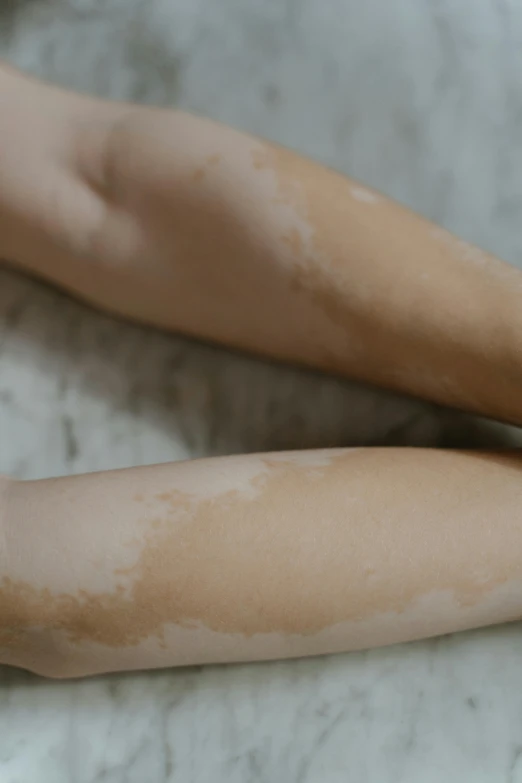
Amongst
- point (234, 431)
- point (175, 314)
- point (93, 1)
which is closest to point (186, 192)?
point (175, 314)

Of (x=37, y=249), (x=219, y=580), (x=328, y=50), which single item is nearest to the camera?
(x=219, y=580)

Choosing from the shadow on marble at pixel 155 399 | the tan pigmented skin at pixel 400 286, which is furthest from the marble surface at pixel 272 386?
the tan pigmented skin at pixel 400 286

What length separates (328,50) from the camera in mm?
781

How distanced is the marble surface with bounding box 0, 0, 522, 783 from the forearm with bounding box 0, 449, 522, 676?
0.09m

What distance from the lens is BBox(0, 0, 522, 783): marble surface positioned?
Result: 64 centimetres

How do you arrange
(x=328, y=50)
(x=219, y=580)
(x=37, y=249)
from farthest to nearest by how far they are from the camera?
(x=328, y=50)
(x=37, y=249)
(x=219, y=580)

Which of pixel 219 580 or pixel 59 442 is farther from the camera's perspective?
pixel 59 442

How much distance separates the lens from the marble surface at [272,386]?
0.64 m

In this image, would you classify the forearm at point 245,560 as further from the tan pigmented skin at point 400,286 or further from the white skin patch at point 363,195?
the white skin patch at point 363,195

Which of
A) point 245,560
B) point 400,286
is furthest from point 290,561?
point 400,286

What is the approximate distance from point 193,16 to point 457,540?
587 millimetres

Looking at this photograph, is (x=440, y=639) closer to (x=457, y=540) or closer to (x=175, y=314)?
(x=457, y=540)

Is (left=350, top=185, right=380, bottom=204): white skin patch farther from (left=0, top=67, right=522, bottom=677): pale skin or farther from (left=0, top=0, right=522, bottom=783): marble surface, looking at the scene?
(left=0, top=0, right=522, bottom=783): marble surface

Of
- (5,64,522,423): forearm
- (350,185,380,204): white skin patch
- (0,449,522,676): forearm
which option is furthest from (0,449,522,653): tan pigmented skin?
(350,185,380,204): white skin patch
